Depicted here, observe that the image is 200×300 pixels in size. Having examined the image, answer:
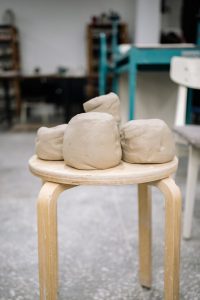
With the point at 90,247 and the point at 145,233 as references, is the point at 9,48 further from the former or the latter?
the point at 145,233

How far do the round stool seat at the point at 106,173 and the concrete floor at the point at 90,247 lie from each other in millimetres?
501

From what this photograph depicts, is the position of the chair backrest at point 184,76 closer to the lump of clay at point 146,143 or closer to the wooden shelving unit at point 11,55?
the lump of clay at point 146,143

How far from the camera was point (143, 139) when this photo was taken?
72 cm

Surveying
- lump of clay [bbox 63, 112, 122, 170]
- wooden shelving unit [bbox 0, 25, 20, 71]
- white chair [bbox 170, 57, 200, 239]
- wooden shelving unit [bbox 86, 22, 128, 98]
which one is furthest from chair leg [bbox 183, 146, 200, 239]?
wooden shelving unit [bbox 0, 25, 20, 71]

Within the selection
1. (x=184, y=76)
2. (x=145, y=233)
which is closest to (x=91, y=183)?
(x=145, y=233)

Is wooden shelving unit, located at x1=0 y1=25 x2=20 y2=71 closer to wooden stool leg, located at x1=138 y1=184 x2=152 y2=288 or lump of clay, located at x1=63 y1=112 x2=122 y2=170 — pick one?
wooden stool leg, located at x1=138 y1=184 x2=152 y2=288

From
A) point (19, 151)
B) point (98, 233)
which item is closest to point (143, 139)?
point (98, 233)

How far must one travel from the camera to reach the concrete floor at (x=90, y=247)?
104 centimetres

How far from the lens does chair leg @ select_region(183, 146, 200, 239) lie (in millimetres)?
1259

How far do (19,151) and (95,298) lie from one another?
225 cm

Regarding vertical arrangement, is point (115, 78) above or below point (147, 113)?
above

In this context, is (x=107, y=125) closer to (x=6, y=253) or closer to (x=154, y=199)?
(x=6, y=253)

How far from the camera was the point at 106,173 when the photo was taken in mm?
666

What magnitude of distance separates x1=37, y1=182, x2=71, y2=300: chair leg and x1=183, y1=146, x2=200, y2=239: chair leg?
2.30 ft
